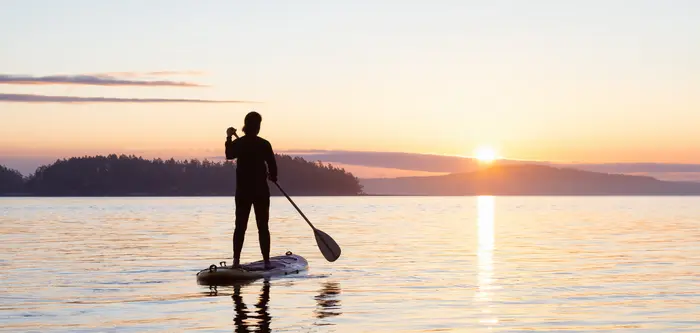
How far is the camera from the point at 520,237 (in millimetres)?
36469

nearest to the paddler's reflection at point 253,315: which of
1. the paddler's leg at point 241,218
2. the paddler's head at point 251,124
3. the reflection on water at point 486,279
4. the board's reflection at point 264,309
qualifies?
the board's reflection at point 264,309

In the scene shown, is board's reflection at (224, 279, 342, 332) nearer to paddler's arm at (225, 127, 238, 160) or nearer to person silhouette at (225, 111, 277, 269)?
person silhouette at (225, 111, 277, 269)

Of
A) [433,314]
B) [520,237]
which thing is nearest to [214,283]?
[433,314]

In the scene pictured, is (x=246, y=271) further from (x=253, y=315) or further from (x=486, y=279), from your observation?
(x=253, y=315)

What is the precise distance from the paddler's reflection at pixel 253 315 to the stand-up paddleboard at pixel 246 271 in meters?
1.33

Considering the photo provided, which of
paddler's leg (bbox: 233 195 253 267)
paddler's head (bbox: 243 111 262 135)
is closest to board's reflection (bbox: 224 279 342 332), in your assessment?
paddler's leg (bbox: 233 195 253 267)

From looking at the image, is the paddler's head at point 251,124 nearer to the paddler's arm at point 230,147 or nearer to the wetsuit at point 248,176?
the wetsuit at point 248,176

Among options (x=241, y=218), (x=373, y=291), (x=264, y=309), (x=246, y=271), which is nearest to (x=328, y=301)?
(x=264, y=309)

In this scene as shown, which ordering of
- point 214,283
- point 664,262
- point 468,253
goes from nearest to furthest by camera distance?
point 214,283 < point 664,262 < point 468,253

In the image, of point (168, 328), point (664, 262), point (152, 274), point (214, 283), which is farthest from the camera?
point (664, 262)

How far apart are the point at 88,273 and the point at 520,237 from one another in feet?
63.8

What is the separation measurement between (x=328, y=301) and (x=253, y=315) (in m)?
1.92

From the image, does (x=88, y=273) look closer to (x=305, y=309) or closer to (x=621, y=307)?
(x=305, y=309)

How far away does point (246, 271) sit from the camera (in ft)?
60.4
